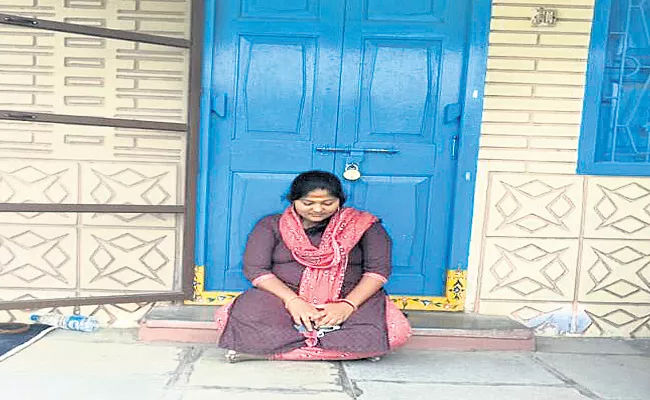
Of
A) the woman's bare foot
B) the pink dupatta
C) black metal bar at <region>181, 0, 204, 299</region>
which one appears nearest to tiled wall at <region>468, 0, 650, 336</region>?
the pink dupatta

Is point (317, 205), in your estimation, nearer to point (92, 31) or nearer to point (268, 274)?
point (268, 274)

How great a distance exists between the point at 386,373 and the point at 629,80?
1.98 metres

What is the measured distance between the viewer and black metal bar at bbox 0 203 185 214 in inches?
120

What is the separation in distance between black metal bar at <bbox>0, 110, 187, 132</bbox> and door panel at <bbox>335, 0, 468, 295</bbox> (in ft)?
2.88

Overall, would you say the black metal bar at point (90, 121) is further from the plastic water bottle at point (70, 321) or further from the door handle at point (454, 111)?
the door handle at point (454, 111)

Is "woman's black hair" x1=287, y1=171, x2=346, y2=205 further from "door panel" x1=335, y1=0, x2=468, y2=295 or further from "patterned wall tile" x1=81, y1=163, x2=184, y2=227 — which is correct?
"patterned wall tile" x1=81, y1=163, x2=184, y2=227

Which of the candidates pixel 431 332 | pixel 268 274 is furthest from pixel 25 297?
pixel 431 332

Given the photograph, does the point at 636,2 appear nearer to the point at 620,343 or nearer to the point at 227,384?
the point at 620,343

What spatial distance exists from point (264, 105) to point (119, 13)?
2.74 feet

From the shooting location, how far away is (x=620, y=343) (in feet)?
11.1

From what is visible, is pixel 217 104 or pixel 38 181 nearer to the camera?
pixel 38 181

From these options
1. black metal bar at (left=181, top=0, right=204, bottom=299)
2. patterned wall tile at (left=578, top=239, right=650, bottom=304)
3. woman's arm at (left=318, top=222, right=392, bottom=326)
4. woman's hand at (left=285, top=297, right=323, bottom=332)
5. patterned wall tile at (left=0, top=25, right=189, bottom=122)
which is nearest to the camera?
woman's hand at (left=285, top=297, right=323, bottom=332)

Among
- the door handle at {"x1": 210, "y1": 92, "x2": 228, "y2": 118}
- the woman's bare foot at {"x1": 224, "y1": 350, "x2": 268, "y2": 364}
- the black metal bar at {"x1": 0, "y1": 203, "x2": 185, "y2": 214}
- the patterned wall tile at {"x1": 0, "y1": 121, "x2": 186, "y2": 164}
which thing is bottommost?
the woman's bare foot at {"x1": 224, "y1": 350, "x2": 268, "y2": 364}

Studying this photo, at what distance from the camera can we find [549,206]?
3.33 metres
